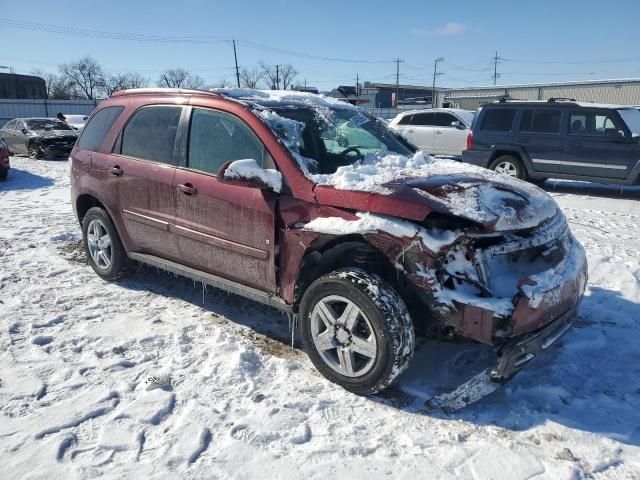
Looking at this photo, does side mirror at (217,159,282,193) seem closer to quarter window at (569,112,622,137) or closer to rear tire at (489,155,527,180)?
rear tire at (489,155,527,180)

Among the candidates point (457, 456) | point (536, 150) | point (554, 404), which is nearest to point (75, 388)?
point (457, 456)

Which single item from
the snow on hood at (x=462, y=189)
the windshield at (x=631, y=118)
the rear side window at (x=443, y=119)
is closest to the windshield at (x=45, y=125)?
the rear side window at (x=443, y=119)

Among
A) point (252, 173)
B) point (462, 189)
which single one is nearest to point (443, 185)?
point (462, 189)

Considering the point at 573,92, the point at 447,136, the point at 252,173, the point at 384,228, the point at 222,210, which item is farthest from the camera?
the point at 573,92

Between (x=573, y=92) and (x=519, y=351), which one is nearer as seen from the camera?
(x=519, y=351)

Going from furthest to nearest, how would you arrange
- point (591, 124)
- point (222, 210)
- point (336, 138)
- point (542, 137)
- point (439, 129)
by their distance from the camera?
point (439, 129)
point (542, 137)
point (591, 124)
point (336, 138)
point (222, 210)

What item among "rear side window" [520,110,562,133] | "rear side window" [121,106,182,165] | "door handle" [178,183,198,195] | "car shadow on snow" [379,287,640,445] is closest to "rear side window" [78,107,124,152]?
"rear side window" [121,106,182,165]

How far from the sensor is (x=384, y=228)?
2939 mm

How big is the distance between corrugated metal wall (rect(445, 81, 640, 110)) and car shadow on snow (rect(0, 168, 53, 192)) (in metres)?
25.0

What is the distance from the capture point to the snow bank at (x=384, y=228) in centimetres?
282

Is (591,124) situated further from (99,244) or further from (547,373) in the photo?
(99,244)

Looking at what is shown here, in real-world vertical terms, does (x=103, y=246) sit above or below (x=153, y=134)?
below

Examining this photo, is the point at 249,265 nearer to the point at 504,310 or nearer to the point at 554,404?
the point at 504,310

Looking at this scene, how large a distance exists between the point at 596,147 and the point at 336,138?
25.4 feet
